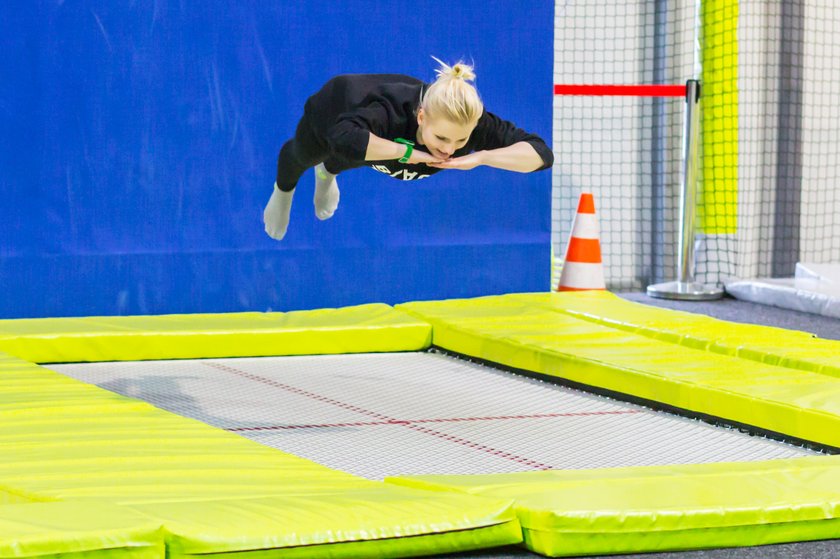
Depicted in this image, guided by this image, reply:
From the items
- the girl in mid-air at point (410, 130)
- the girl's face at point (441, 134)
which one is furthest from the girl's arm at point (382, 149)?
the girl's face at point (441, 134)

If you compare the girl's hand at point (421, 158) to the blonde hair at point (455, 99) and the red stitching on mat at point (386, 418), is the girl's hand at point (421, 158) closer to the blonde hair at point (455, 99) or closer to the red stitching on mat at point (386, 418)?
the blonde hair at point (455, 99)

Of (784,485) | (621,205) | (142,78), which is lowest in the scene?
(784,485)

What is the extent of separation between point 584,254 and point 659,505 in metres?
3.68

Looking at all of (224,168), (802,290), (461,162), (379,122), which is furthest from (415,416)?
(802,290)

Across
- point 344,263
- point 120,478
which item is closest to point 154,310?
point 344,263

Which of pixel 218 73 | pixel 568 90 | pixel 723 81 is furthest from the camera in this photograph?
pixel 723 81

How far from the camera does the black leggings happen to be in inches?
163

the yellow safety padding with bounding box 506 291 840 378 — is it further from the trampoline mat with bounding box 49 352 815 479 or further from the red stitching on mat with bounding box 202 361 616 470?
the red stitching on mat with bounding box 202 361 616 470

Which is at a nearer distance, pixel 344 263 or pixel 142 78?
pixel 142 78

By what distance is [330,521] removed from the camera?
225 cm

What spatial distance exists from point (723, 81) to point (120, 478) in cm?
522

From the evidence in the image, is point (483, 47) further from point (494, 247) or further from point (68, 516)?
point (68, 516)

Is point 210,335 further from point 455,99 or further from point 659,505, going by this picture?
point 659,505

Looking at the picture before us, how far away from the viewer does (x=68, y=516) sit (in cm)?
218
